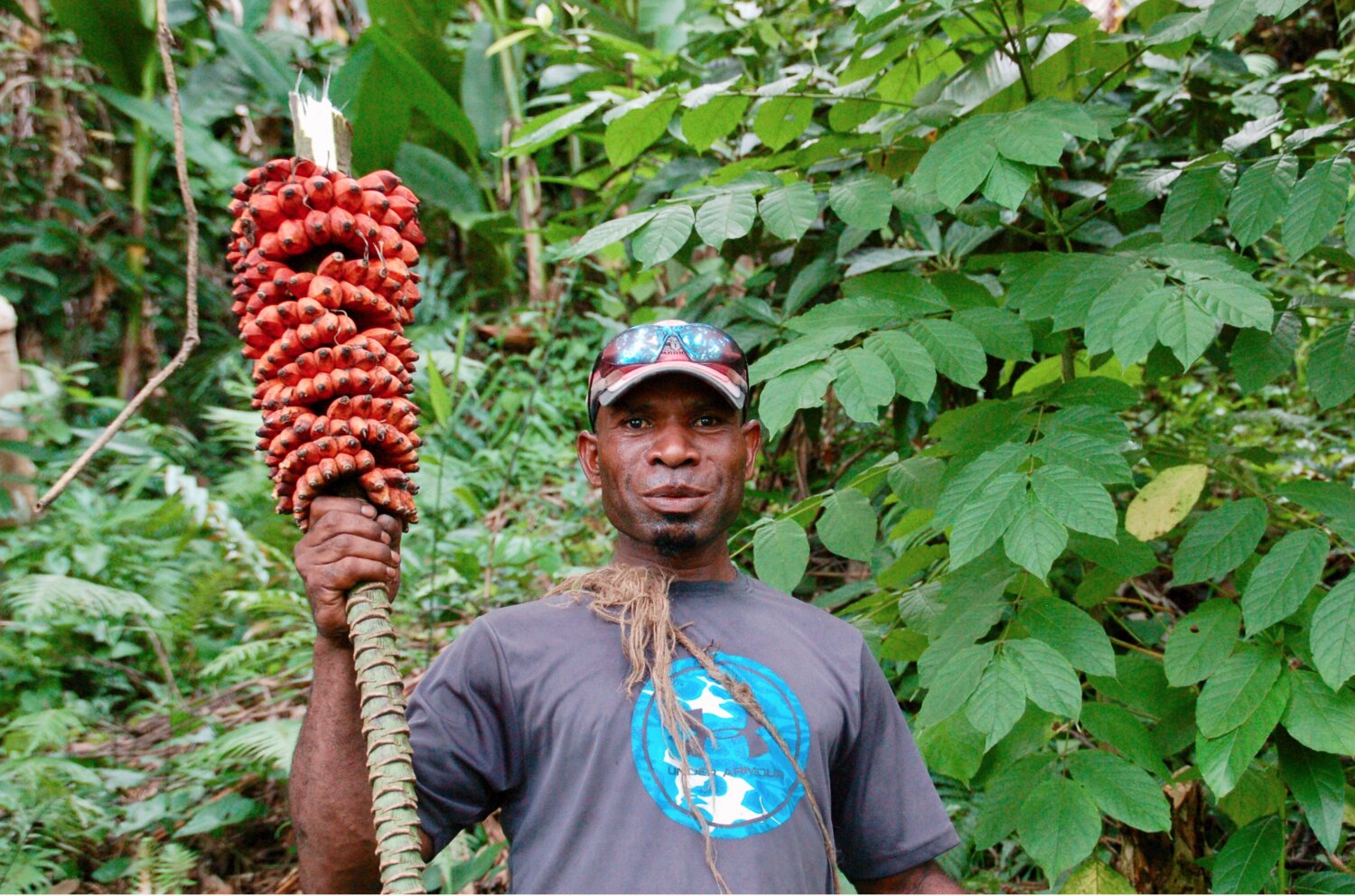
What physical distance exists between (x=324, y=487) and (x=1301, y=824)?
2.91m

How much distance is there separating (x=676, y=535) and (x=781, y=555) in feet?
1.53

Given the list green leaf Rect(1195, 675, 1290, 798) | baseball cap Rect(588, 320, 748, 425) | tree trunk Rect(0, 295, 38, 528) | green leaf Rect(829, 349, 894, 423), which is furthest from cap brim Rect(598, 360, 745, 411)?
tree trunk Rect(0, 295, 38, 528)

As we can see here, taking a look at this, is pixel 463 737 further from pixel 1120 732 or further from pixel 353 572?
pixel 1120 732

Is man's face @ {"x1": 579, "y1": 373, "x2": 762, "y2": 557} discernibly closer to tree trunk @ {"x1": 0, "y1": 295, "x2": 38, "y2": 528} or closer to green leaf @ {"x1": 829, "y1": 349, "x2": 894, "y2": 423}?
green leaf @ {"x1": 829, "y1": 349, "x2": 894, "y2": 423}

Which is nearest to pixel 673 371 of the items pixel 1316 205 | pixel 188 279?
pixel 188 279

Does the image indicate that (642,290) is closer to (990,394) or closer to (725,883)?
(990,394)

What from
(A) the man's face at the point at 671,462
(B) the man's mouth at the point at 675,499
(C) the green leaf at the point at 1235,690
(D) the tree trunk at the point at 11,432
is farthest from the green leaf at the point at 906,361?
(D) the tree trunk at the point at 11,432

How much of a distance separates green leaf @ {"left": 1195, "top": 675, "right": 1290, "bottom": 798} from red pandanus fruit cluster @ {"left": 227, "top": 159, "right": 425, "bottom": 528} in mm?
1457

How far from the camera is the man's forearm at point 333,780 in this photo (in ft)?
5.21

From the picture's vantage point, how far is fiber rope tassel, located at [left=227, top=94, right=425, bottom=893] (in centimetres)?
156

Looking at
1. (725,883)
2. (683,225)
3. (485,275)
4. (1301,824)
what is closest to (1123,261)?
(683,225)

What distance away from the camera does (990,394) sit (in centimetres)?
308

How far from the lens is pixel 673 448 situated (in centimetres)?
188

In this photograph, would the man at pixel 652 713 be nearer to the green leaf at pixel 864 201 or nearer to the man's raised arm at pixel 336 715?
the man's raised arm at pixel 336 715
